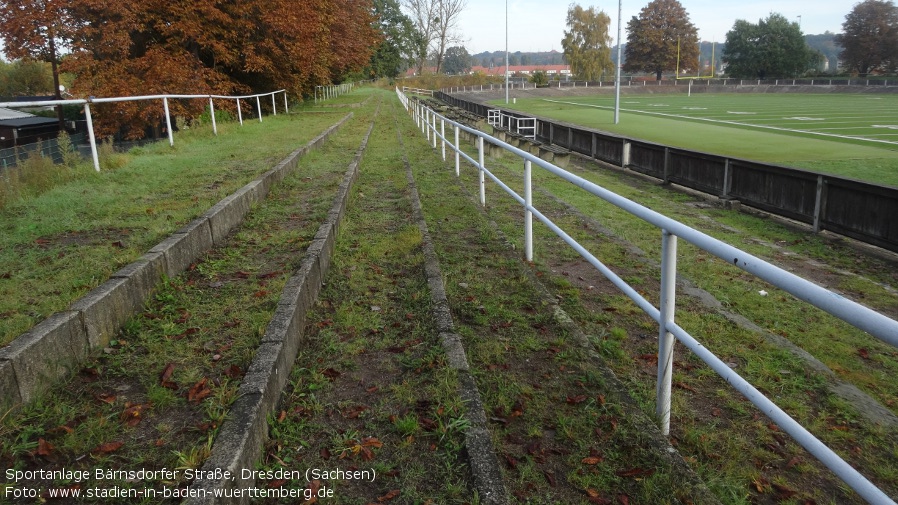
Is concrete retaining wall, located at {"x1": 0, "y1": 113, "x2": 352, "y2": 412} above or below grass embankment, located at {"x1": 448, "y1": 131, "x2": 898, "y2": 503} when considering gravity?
above

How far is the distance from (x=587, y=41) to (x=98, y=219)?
337ft

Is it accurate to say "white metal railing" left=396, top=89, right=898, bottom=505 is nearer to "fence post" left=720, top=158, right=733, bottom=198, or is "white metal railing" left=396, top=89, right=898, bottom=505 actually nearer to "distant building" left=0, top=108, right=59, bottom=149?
"fence post" left=720, top=158, right=733, bottom=198

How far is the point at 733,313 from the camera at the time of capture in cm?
527

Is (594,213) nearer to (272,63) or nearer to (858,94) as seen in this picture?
(272,63)

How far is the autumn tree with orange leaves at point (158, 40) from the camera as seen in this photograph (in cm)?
2066

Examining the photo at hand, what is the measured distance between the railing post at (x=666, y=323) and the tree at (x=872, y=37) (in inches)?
3639

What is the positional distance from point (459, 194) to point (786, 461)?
278 inches

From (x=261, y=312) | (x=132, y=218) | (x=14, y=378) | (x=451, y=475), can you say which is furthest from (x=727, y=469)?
(x=132, y=218)

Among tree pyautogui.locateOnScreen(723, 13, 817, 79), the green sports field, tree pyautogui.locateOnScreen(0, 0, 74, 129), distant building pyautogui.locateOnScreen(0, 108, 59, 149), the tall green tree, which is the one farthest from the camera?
tree pyautogui.locateOnScreen(723, 13, 817, 79)

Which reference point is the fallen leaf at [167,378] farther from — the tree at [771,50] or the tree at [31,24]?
the tree at [771,50]

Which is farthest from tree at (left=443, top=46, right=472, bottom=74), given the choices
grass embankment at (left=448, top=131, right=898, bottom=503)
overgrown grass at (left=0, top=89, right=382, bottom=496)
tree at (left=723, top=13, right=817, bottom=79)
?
overgrown grass at (left=0, top=89, right=382, bottom=496)

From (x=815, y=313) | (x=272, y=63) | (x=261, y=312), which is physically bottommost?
(x=815, y=313)

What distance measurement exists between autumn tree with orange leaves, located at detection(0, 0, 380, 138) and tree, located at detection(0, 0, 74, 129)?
3 cm

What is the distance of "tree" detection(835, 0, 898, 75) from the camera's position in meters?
76.6
